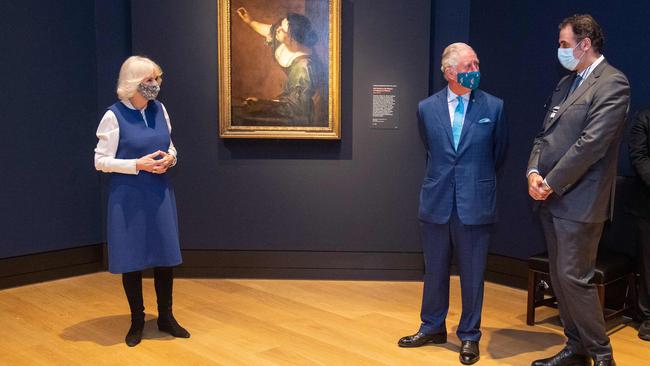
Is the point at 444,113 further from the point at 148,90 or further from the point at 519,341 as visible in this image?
the point at 148,90

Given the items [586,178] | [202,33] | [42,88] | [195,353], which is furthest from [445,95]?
[42,88]

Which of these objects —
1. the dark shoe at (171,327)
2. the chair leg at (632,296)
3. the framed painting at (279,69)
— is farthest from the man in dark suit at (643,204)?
the dark shoe at (171,327)

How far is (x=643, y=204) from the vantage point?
4.46 meters

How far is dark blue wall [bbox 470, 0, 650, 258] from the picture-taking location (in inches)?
200

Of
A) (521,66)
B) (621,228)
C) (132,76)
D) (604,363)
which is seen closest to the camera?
(604,363)

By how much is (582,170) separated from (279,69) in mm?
2926

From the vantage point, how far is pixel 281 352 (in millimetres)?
4047

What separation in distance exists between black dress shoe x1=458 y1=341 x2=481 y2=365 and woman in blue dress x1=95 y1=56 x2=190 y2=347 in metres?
1.81

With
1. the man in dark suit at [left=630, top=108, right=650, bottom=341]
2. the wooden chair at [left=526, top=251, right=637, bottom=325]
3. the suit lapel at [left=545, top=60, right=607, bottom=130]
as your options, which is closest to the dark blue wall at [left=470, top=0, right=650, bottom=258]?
the man in dark suit at [left=630, top=108, right=650, bottom=341]

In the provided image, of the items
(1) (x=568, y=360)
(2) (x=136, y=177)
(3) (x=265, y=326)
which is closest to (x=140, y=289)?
(2) (x=136, y=177)

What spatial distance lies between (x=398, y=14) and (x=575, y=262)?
2.89 meters

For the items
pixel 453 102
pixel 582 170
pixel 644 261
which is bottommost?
pixel 644 261

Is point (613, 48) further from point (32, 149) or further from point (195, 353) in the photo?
point (32, 149)

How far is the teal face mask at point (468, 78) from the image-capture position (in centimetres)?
375
